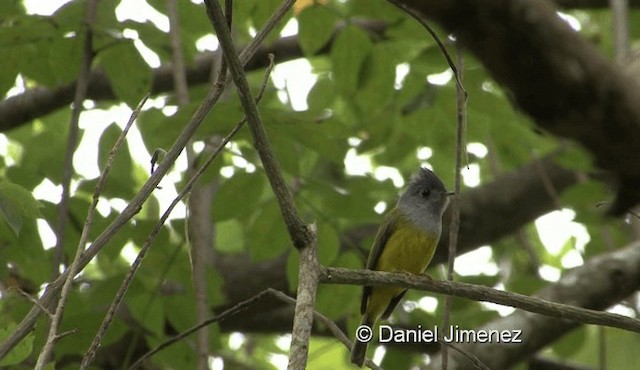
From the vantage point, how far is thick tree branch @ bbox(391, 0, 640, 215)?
1104 mm

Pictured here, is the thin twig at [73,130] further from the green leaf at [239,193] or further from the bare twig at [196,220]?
the green leaf at [239,193]

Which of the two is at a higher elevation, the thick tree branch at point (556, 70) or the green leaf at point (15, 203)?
the green leaf at point (15, 203)

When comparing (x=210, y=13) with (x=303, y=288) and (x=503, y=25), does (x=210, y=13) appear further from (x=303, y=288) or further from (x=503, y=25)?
(x=503, y=25)

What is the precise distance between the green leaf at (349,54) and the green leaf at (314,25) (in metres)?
0.26

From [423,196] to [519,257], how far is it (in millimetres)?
2161

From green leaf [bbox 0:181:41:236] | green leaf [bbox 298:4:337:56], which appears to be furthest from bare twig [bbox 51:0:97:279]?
green leaf [bbox 298:4:337:56]

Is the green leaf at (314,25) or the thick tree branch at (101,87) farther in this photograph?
the thick tree branch at (101,87)

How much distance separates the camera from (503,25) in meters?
1.12

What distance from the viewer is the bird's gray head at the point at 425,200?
190 inches

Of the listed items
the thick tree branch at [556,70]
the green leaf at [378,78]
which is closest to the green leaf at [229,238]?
the green leaf at [378,78]

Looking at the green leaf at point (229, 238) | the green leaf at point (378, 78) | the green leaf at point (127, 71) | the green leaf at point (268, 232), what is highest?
the green leaf at point (229, 238)

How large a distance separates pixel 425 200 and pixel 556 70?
3.87 meters

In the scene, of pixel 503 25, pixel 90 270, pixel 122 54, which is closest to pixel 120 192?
pixel 122 54

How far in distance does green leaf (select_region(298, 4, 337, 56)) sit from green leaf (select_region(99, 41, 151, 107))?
2.43 ft
